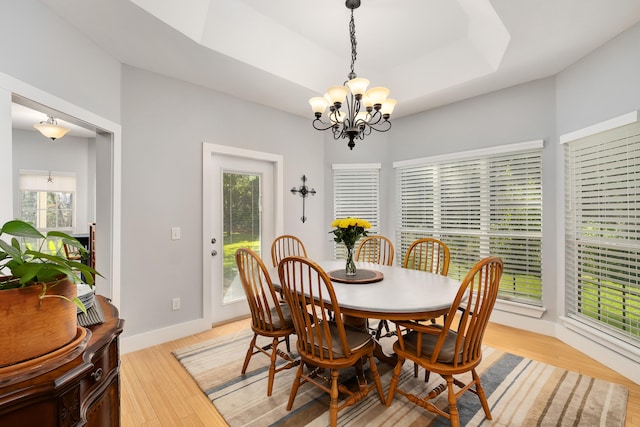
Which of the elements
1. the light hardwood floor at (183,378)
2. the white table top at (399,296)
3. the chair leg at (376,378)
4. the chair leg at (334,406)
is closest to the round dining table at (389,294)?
the white table top at (399,296)

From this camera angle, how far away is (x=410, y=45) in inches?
125

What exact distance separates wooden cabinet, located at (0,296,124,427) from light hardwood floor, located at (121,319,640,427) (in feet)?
2.98

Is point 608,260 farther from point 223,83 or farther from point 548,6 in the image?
point 223,83

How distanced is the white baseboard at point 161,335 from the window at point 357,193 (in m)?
2.10

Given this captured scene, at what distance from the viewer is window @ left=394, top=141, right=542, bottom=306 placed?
A: 3311 mm

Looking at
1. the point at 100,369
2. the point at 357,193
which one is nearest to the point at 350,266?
the point at 100,369

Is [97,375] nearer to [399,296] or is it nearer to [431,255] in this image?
[399,296]

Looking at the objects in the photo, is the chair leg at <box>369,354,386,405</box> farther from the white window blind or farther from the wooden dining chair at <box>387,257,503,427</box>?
the white window blind

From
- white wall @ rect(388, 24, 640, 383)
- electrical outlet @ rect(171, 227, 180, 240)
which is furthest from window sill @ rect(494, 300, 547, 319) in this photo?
electrical outlet @ rect(171, 227, 180, 240)

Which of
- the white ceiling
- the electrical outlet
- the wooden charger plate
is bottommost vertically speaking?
the wooden charger plate

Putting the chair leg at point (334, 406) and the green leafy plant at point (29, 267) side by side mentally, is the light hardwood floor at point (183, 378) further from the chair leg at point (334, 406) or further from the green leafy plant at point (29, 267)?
the green leafy plant at point (29, 267)

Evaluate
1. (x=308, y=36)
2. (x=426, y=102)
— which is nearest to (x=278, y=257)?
(x=308, y=36)

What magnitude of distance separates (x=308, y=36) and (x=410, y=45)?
3.52 feet

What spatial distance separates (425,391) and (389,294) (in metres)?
0.79
